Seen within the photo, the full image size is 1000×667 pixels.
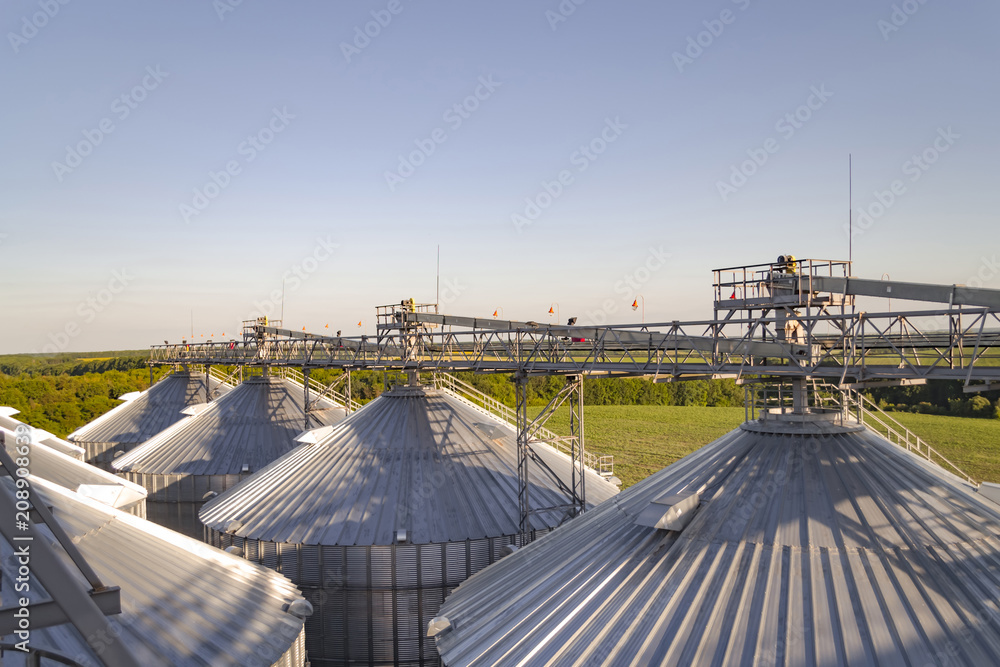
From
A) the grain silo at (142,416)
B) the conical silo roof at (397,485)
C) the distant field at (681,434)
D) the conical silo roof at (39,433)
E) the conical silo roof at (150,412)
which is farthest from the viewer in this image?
the distant field at (681,434)

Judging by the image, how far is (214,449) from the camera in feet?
128

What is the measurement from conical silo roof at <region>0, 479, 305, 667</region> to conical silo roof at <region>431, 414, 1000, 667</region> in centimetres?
476

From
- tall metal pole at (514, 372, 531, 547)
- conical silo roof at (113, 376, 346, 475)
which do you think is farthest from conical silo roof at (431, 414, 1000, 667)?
conical silo roof at (113, 376, 346, 475)

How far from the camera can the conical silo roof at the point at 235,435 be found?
38094 mm

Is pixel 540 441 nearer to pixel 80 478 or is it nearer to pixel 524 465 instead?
pixel 524 465

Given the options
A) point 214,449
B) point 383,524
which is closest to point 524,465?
point 383,524

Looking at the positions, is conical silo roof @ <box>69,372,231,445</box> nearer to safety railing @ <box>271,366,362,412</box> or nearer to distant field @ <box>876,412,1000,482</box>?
safety railing @ <box>271,366,362,412</box>

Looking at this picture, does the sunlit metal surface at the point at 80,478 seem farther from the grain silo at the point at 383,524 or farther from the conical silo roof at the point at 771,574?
the conical silo roof at the point at 771,574

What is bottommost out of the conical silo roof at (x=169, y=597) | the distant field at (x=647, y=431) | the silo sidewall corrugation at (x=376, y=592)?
the distant field at (x=647, y=431)

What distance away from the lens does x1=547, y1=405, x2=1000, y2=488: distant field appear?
67000 mm

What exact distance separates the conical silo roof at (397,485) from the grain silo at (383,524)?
5 cm

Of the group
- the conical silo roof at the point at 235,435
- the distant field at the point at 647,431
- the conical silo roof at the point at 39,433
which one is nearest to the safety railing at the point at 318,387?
the conical silo roof at the point at 235,435

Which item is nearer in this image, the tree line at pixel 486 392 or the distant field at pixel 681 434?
the distant field at pixel 681 434

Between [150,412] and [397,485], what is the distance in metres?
37.1
